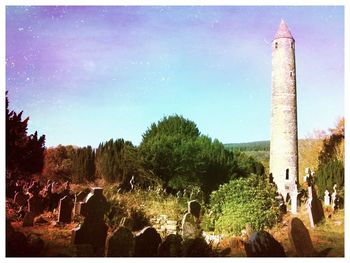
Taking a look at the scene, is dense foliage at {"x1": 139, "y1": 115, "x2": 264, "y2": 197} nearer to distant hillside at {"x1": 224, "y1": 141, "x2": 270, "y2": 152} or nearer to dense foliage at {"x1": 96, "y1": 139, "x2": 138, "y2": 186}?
distant hillside at {"x1": 224, "y1": 141, "x2": 270, "y2": 152}

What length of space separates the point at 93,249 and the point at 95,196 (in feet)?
3.79

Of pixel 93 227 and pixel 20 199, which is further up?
pixel 20 199

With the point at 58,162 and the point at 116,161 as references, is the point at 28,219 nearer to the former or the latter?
the point at 58,162

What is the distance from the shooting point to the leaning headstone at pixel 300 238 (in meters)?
9.79

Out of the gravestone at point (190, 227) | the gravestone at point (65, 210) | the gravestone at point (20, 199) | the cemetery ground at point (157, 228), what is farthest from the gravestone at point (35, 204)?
the gravestone at point (190, 227)

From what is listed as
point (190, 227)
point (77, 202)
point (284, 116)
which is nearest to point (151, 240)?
point (190, 227)

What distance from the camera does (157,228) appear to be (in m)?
11.1

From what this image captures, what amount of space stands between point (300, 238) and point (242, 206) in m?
1.82

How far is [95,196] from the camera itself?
9.90 metres

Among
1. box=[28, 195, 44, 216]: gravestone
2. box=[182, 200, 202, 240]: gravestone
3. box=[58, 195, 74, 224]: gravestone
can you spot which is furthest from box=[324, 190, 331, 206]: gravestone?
box=[28, 195, 44, 216]: gravestone

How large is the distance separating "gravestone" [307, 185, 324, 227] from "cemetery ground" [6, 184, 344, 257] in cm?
13

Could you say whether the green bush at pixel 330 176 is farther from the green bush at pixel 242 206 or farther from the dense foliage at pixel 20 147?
the dense foliage at pixel 20 147
